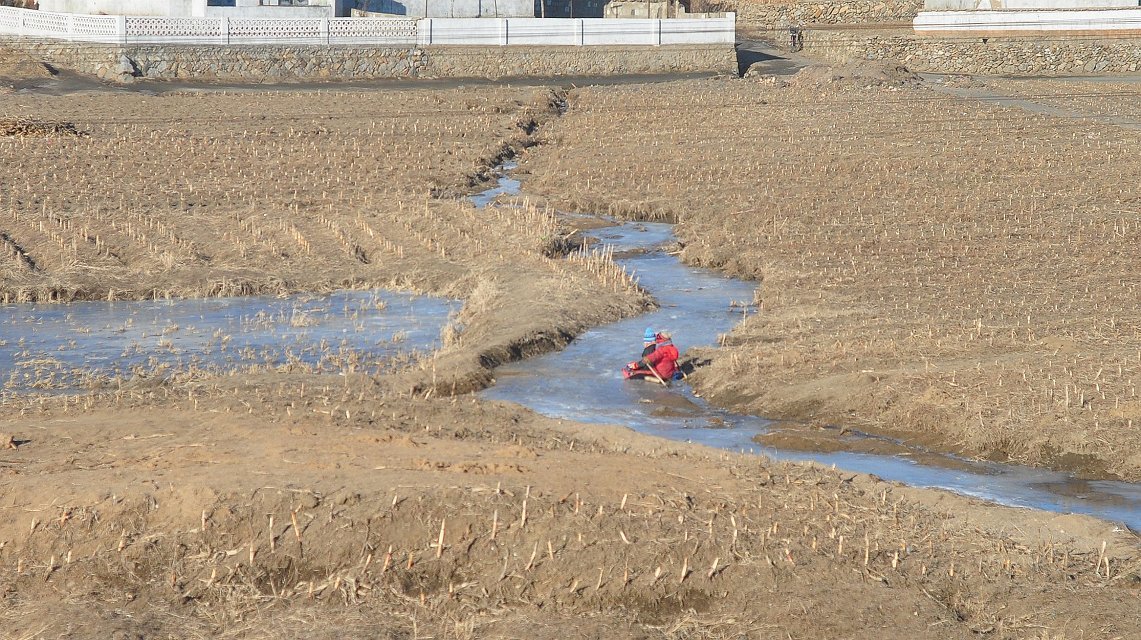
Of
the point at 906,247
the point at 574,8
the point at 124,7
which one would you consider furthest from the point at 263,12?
the point at 906,247

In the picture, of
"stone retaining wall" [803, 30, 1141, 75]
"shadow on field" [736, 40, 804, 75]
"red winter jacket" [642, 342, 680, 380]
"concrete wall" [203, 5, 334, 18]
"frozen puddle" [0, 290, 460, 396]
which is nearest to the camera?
"red winter jacket" [642, 342, 680, 380]

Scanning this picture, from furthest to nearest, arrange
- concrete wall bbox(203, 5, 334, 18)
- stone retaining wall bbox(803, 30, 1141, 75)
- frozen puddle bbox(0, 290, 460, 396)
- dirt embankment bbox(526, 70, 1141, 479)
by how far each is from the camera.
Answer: stone retaining wall bbox(803, 30, 1141, 75)
concrete wall bbox(203, 5, 334, 18)
frozen puddle bbox(0, 290, 460, 396)
dirt embankment bbox(526, 70, 1141, 479)

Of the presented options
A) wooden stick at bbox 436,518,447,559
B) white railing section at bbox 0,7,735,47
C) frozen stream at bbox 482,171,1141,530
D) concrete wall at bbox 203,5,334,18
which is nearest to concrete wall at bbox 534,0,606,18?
white railing section at bbox 0,7,735,47

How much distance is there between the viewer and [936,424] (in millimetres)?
14906

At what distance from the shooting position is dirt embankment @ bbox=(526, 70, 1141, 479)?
15.1 meters

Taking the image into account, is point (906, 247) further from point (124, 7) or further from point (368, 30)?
point (124, 7)

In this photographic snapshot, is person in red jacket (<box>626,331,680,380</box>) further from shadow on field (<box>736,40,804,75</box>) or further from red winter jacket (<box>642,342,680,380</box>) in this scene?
shadow on field (<box>736,40,804,75</box>)

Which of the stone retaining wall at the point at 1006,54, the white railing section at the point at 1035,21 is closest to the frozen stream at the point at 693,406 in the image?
the stone retaining wall at the point at 1006,54

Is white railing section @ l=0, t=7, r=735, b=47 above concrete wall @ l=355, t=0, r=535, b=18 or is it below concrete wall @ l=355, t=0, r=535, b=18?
below

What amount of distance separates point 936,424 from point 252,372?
7226 mm

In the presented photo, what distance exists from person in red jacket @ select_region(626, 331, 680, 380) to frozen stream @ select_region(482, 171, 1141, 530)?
6.8 inches

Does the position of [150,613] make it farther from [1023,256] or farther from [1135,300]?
[1023,256]

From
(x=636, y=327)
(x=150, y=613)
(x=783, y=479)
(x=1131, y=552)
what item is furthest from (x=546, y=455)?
(x=636, y=327)

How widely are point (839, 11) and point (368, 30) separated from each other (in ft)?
73.2
